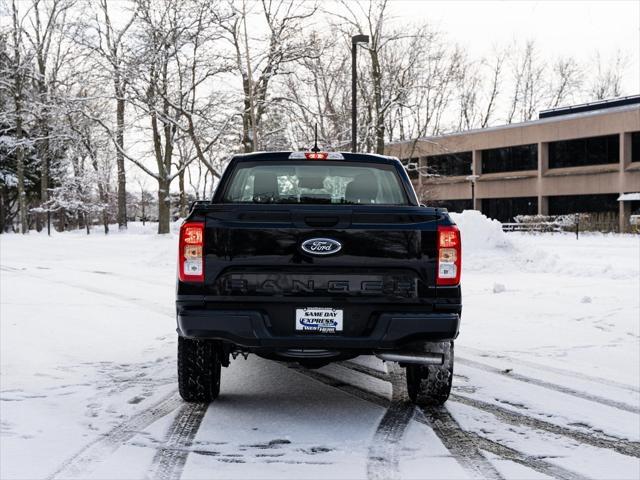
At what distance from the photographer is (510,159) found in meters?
55.0

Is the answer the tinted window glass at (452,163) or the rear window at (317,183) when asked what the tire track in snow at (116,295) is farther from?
the tinted window glass at (452,163)

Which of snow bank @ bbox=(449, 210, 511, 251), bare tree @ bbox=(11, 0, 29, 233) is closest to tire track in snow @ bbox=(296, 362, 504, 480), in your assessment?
snow bank @ bbox=(449, 210, 511, 251)

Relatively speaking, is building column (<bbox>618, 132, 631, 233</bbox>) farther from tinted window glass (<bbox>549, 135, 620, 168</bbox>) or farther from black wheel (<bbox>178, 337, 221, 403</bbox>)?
black wheel (<bbox>178, 337, 221, 403</bbox>)

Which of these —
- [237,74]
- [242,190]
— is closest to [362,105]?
[237,74]

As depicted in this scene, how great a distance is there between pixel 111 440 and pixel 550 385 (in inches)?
144

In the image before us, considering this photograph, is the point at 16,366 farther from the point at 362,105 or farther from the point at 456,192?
the point at 456,192

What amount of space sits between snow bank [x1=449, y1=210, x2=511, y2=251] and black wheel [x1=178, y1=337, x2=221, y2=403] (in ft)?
45.1

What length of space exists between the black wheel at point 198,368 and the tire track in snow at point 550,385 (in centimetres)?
273

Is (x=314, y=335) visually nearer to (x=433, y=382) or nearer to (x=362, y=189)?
(x=433, y=382)

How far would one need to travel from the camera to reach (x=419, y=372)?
16.5 ft

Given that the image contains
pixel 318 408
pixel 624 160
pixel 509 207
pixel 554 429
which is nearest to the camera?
pixel 554 429

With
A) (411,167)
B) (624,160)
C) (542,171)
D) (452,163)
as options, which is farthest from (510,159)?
(624,160)

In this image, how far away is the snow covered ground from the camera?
3.91 metres

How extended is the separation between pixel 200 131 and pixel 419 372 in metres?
25.4
